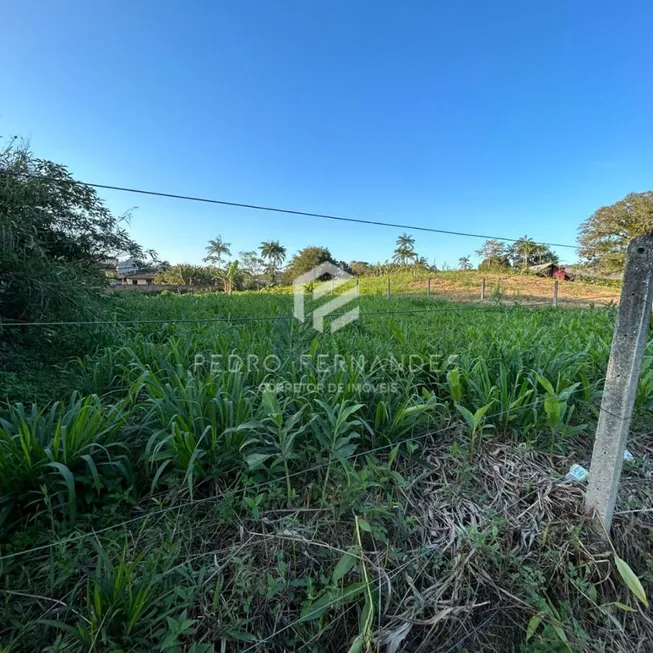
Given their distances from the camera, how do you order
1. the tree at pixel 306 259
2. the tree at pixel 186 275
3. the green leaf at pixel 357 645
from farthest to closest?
the tree at pixel 186 275 < the tree at pixel 306 259 < the green leaf at pixel 357 645

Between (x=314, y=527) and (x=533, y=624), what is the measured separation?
720mm

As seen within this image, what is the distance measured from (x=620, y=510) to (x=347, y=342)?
6.21ft

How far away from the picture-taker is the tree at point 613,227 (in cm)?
2059

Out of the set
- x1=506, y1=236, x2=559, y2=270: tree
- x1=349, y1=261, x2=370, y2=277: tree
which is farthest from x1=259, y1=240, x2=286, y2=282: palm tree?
x1=506, y1=236, x2=559, y2=270: tree

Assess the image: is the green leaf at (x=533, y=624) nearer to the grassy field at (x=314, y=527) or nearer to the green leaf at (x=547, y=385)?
the grassy field at (x=314, y=527)

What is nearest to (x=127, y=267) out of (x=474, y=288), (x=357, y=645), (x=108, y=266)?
(x=108, y=266)

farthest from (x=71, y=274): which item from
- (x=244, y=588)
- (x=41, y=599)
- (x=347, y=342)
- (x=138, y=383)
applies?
(x=244, y=588)

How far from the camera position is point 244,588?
93 centimetres

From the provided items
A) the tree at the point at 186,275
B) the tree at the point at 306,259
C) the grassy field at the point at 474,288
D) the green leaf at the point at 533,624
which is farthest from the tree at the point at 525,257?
the green leaf at the point at 533,624

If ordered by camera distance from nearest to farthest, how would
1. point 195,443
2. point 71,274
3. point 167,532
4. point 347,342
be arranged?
point 167,532
point 195,443
point 347,342
point 71,274

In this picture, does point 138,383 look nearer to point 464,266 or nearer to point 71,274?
point 71,274

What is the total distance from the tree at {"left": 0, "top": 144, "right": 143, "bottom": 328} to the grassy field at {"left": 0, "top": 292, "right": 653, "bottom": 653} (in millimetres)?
1627

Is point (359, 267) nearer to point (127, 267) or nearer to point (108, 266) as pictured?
point (127, 267)

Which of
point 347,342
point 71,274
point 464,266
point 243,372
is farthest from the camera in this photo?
point 464,266
